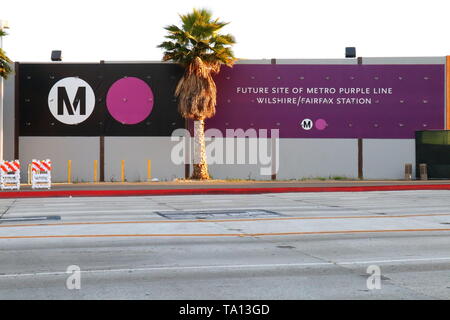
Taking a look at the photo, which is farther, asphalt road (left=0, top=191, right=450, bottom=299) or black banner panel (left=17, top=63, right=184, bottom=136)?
black banner panel (left=17, top=63, right=184, bottom=136)

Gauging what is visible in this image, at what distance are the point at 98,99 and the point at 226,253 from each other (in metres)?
25.1

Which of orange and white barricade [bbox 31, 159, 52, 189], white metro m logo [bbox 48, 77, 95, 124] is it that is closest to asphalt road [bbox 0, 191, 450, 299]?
orange and white barricade [bbox 31, 159, 52, 189]

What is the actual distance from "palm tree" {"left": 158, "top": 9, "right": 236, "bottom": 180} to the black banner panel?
237 centimetres

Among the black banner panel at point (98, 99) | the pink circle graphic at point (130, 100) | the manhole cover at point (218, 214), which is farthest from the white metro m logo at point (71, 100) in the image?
the manhole cover at point (218, 214)

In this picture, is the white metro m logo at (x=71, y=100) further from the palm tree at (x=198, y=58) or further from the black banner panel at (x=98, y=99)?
the palm tree at (x=198, y=58)

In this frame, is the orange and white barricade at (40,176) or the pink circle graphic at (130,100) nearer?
the orange and white barricade at (40,176)

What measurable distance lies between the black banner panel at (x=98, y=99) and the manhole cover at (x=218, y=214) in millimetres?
17257

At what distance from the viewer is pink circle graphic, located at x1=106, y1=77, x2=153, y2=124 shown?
111 ft

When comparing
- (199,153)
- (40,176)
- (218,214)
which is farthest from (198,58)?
(218,214)

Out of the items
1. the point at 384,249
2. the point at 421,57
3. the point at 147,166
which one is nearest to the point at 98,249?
the point at 384,249

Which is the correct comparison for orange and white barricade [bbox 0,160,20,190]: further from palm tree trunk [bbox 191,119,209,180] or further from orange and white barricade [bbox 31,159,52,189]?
palm tree trunk [bbox 191,119,209,180]

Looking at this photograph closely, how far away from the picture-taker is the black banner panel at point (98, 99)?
33.6 metres

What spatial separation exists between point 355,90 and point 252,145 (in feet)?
20.6
